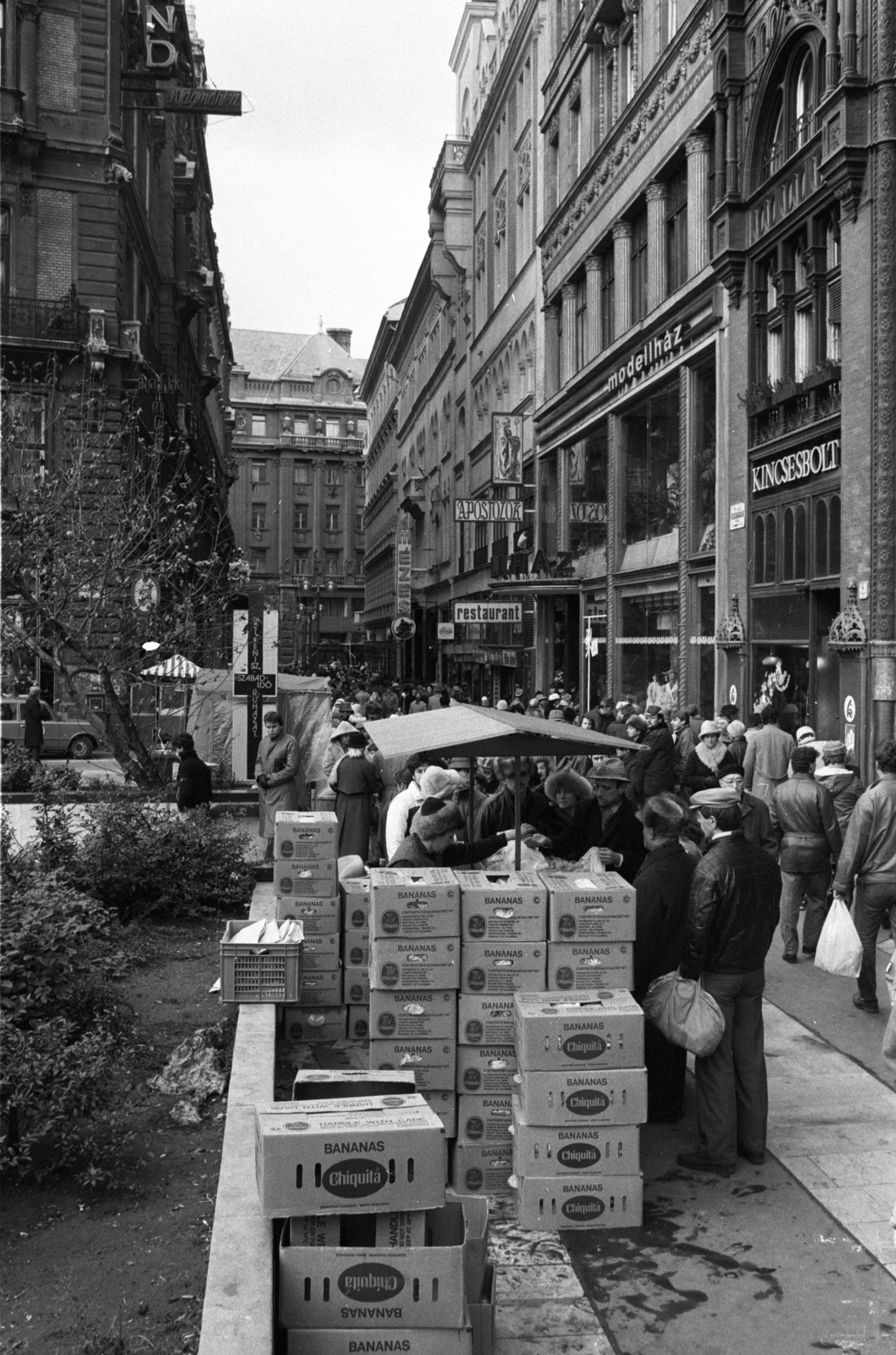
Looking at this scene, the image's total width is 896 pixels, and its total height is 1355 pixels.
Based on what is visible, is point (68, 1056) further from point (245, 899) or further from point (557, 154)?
point (557, 154)

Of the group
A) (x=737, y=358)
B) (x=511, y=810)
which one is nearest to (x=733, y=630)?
(x=737, y=358)

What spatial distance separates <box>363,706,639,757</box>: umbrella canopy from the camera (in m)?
7.70

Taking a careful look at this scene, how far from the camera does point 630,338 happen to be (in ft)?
95.1

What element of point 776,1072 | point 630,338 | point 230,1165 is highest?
point 630,338

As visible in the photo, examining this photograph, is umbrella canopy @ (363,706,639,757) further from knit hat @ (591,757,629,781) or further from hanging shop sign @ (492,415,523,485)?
hanging shop sign @ (492,415,523,485)

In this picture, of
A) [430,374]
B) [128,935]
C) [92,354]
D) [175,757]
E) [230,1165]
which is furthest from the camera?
[430,374]

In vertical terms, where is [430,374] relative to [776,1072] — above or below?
above

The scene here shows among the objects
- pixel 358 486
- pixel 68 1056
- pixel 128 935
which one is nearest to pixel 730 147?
pixel 128 935

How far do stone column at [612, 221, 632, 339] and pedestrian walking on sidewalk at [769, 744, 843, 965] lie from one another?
21.7 m

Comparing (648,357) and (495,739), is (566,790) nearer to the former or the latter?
(495,739)

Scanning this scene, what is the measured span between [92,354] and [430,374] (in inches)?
1411

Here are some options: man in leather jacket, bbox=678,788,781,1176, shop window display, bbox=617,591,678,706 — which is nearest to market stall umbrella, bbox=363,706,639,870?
man in leather jacket, bbox=678,788,781,1176

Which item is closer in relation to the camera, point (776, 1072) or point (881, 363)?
point (776, 1072)

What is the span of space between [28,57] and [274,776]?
A: 86.5ft
